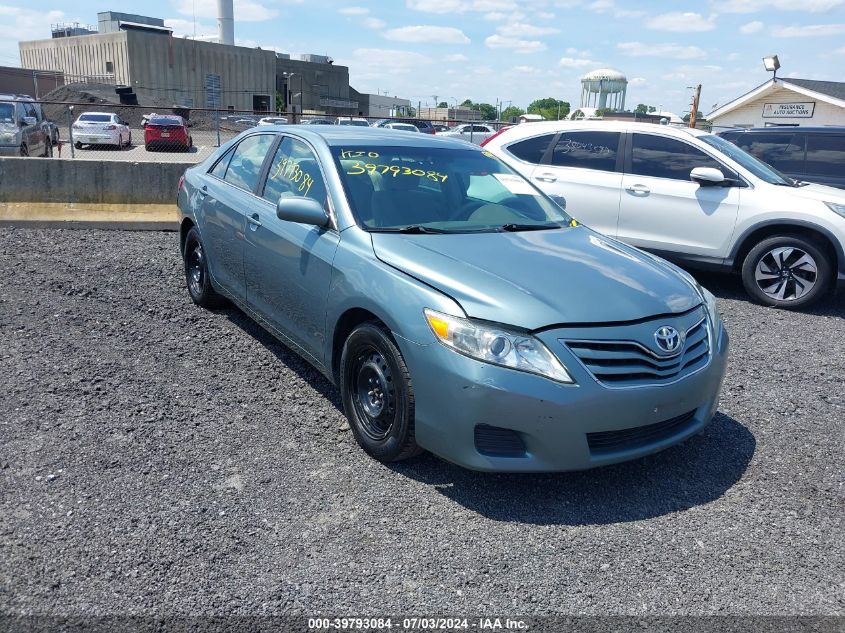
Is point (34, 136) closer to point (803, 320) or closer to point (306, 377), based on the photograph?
point (306, 377)

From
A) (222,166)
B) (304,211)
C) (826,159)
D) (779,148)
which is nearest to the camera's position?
(304,211)

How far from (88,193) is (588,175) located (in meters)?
6.65

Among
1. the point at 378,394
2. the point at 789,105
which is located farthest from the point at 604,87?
the point at 378,394

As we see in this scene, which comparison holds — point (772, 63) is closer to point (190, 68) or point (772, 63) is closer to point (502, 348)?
point (502, 348)

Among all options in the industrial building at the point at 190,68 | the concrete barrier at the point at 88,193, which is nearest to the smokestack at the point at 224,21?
the industrial building at the point at 190,68

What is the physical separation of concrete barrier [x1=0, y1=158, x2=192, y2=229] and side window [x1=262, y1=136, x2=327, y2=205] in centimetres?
520

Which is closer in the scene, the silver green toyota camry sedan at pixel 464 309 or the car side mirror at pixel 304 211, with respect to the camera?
the silver green toyota camry sedan at pixel 464 309

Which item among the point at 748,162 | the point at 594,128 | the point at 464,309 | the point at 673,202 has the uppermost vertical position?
the point at 594,128

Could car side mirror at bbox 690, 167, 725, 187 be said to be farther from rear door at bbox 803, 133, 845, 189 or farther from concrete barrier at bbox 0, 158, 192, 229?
concrete barrier at bbox 0, 158, 192, 229

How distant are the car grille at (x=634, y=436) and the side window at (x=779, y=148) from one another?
7.26m

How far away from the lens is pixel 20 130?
13547 millimetres

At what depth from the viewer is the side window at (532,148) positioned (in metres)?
8.26

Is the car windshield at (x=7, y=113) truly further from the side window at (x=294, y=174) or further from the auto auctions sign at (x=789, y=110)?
the auto auctions sign at (x=789, y=110)

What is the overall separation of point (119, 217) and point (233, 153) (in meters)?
4.63
